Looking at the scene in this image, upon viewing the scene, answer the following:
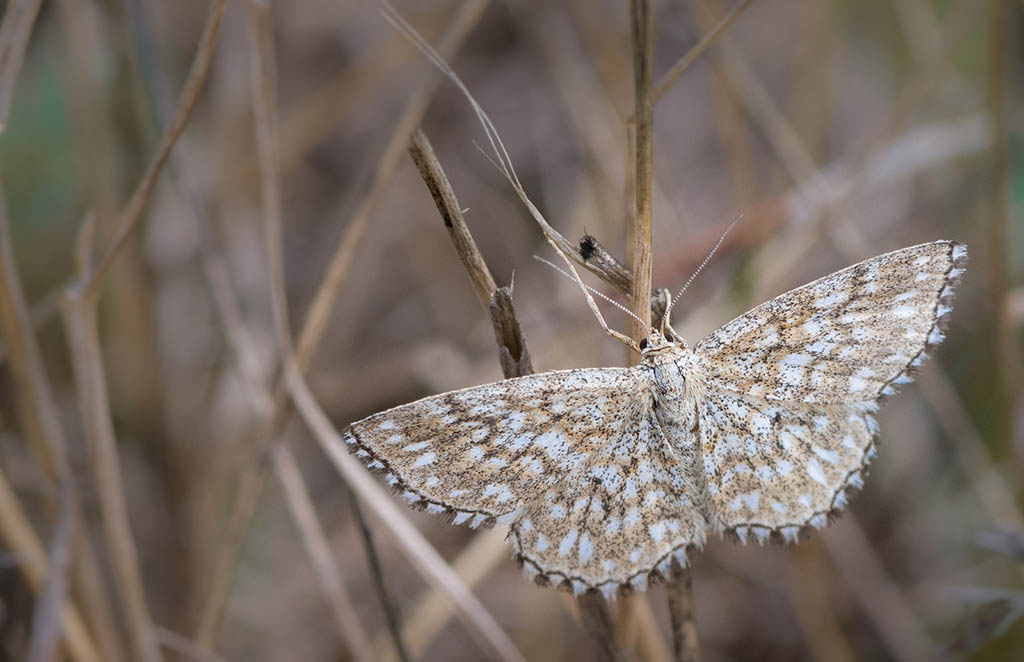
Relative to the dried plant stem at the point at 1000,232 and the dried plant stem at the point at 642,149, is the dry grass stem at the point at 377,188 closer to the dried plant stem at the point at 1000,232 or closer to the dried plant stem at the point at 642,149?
the dried plant stem at the point at 642,149

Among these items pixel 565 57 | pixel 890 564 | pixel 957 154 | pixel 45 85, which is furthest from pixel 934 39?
pixel 45 85

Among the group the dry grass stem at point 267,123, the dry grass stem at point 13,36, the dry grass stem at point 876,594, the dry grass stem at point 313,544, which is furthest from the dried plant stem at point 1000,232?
the dry grass stem at point 13,36

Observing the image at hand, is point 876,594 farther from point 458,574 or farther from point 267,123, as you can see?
point 267,123

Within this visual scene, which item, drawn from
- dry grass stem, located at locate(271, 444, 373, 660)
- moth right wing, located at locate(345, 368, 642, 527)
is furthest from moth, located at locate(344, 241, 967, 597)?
dry grass stem, located at locate(271, 444, 373, 660)

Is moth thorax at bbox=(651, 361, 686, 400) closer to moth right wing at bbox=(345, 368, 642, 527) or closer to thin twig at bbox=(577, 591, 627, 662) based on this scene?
moth right wing at bbox=(345, 368, 642, 527)

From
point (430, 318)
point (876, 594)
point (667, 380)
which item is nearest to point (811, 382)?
point (667, 380)

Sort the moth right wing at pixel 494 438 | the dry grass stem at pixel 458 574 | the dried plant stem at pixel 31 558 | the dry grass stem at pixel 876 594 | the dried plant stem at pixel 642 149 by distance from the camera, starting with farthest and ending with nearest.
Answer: the dry grass stem at pixel 876 594, the dry grass stem at pixel 458 574, the dried plant stem at pixel 31 558, the moth right wing at pixel 494 438, the dried plant stem at pixel 642 149

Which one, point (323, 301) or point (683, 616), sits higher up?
point (323, 301)
